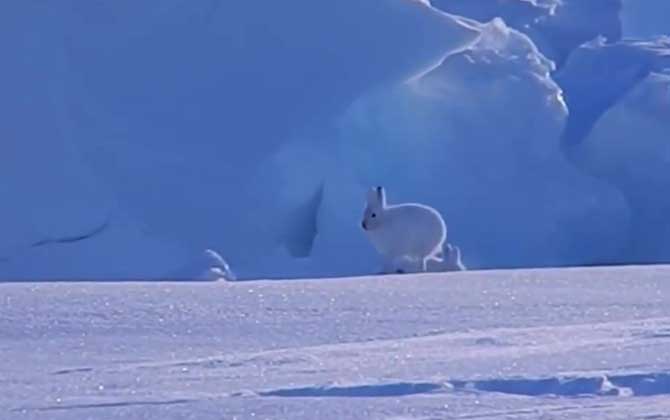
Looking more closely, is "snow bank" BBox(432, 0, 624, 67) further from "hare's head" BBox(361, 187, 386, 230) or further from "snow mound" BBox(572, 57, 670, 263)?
"hare's head" BBox(361, 187, 386, 230)

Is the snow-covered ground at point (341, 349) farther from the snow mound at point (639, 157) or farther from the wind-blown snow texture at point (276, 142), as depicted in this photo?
the snow mound at point (639, 157)

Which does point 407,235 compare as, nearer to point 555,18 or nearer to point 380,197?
point 380,197

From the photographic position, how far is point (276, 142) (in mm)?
10555

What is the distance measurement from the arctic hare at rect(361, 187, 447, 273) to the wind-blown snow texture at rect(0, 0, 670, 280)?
1177 mm

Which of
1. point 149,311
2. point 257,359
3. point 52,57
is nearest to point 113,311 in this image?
point 149,311

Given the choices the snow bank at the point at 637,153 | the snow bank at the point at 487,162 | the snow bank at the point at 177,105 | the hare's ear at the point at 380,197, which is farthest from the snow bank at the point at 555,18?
the hare's ear at the point at 380,197

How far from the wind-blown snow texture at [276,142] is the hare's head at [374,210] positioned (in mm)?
1023

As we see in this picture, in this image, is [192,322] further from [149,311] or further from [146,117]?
[146,117]

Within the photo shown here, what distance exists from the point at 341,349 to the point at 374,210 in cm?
490

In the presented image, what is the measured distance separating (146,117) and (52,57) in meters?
0.69

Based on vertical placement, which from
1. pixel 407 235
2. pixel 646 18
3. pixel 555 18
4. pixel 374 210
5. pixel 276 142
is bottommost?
pixel 407 235

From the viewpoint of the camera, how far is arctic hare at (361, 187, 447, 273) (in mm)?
8516

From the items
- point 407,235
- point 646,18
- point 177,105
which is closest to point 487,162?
point 177,105

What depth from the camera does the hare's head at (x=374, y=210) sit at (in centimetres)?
880
